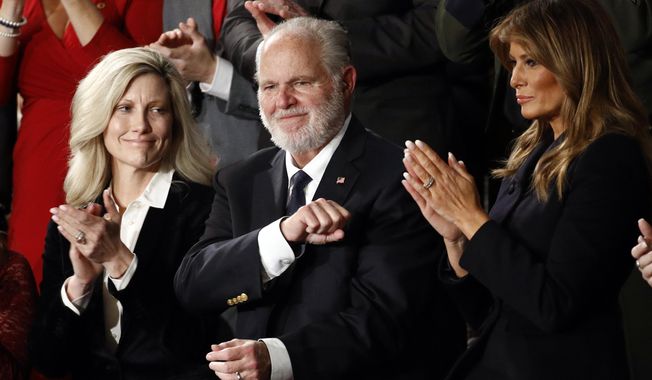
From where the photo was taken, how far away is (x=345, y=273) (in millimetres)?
3248

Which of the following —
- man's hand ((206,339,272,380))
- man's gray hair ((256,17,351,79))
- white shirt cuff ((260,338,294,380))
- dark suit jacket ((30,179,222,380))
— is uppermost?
man's gray hair ((256,17,351,79))

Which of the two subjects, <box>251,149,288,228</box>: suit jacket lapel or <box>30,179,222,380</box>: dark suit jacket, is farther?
<box>30,179,222,380</box>: dark suit jacket

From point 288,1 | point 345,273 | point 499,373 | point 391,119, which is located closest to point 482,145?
point 391,119

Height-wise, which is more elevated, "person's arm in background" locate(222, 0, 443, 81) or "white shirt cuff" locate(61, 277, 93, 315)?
"person's arm in background" locate(222, 0, 443, 81)

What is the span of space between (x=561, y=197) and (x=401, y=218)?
0.59 meters

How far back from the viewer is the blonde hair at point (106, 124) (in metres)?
4.02

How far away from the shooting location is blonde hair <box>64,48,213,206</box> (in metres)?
4.02

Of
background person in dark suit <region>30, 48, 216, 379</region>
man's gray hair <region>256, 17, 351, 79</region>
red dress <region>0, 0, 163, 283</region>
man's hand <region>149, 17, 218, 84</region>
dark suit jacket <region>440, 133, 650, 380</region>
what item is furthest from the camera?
red dress <region>0, 0, 163, 283</region>

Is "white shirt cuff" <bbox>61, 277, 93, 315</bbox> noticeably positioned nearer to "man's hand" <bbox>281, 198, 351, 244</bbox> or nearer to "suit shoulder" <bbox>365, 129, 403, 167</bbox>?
"man's hand" <bbox>281, 198, 351, 244</bbox>

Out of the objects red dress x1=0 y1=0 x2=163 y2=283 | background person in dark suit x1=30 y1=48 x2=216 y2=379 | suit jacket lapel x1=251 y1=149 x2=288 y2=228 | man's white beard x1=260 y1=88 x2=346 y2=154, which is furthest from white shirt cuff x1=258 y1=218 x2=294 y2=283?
red dress x1=0 y1=0 x2=163 y2=283

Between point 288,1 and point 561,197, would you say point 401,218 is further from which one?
point 288,1

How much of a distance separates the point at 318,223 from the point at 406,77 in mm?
1101

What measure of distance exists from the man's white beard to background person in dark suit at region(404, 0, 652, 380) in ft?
1.67

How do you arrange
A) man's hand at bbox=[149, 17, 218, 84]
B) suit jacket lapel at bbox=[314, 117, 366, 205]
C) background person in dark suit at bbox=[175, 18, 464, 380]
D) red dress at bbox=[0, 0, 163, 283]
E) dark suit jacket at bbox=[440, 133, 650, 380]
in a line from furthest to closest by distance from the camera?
red dress at bbox=[0, 0, 163, 283], man's hand at bbox=[149, 17, 218, 84], suit jacket lapel at bbox=[314, 117, 366, 205], background person in dark suit at bbox=[175, 18, 464, 380], dark suit jacket at bbox=[440, 133, 650, 380]
